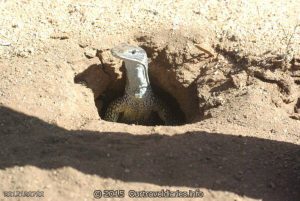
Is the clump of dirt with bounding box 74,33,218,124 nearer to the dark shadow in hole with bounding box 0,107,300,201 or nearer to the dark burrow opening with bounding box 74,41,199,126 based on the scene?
the dark burrow opening with bounding box 74,41,199,126

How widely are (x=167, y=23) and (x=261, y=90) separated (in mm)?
1626

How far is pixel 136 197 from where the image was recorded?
457cm

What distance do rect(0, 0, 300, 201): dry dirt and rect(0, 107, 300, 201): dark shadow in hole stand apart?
1cm

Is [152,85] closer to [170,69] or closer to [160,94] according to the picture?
[160,94]

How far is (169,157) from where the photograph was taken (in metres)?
4.95

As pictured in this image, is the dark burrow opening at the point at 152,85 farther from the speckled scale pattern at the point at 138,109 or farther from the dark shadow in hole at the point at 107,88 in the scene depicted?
the speckled scale pattern at the point at 138,109

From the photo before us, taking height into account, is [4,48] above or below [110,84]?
above

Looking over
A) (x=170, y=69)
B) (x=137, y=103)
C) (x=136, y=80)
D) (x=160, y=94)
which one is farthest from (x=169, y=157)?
(x=160, y=94)

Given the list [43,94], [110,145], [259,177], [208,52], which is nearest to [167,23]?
[208,52]

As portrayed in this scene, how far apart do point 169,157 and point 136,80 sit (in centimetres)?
242

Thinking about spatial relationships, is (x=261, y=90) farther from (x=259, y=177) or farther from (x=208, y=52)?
(x=259, y=177)

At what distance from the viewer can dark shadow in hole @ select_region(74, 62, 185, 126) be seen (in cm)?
692

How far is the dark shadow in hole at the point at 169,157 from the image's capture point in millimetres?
4695

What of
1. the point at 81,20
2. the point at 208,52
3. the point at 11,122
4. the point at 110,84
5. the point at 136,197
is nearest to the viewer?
the point at 136,197
